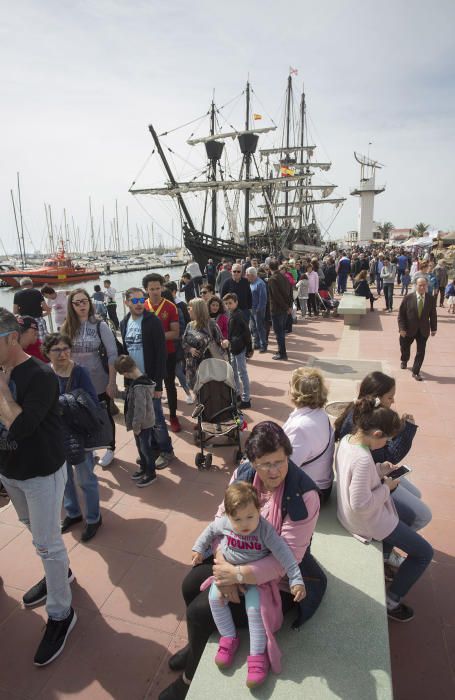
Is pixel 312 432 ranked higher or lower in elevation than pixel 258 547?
higher

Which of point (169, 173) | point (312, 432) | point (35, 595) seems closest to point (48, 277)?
point (169, 173)

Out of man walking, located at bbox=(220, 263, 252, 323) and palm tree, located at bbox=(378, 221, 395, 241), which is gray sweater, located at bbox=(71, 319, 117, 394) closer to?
man walking, located at bbox=(220, 263, 252, 323)

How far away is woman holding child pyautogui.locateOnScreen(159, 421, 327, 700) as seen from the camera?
1.85 metres

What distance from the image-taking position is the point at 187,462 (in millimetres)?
4305

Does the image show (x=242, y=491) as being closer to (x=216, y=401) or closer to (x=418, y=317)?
(x=216, y=401)

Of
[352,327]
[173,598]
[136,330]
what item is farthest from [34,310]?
[352,327]

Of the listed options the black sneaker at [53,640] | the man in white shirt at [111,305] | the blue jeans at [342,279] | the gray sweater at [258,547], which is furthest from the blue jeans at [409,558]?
the blue jeans at [342,279]

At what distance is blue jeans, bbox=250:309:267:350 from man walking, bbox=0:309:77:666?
633cm

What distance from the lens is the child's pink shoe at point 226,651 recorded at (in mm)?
1723

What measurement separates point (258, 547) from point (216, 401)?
7.97 ft

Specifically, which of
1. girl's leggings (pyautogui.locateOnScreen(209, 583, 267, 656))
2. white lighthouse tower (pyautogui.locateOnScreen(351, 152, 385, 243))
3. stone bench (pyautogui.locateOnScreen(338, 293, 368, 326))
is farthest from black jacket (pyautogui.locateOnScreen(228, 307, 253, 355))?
white lighthouse tower (pyautogui.locateOnScreen(351, 152, 385, 243))

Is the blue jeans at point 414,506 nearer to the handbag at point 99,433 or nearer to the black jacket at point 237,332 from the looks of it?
the handbag at point 99,433

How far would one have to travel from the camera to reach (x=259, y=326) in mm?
8500

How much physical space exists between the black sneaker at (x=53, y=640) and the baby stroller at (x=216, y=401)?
199 centimetres
